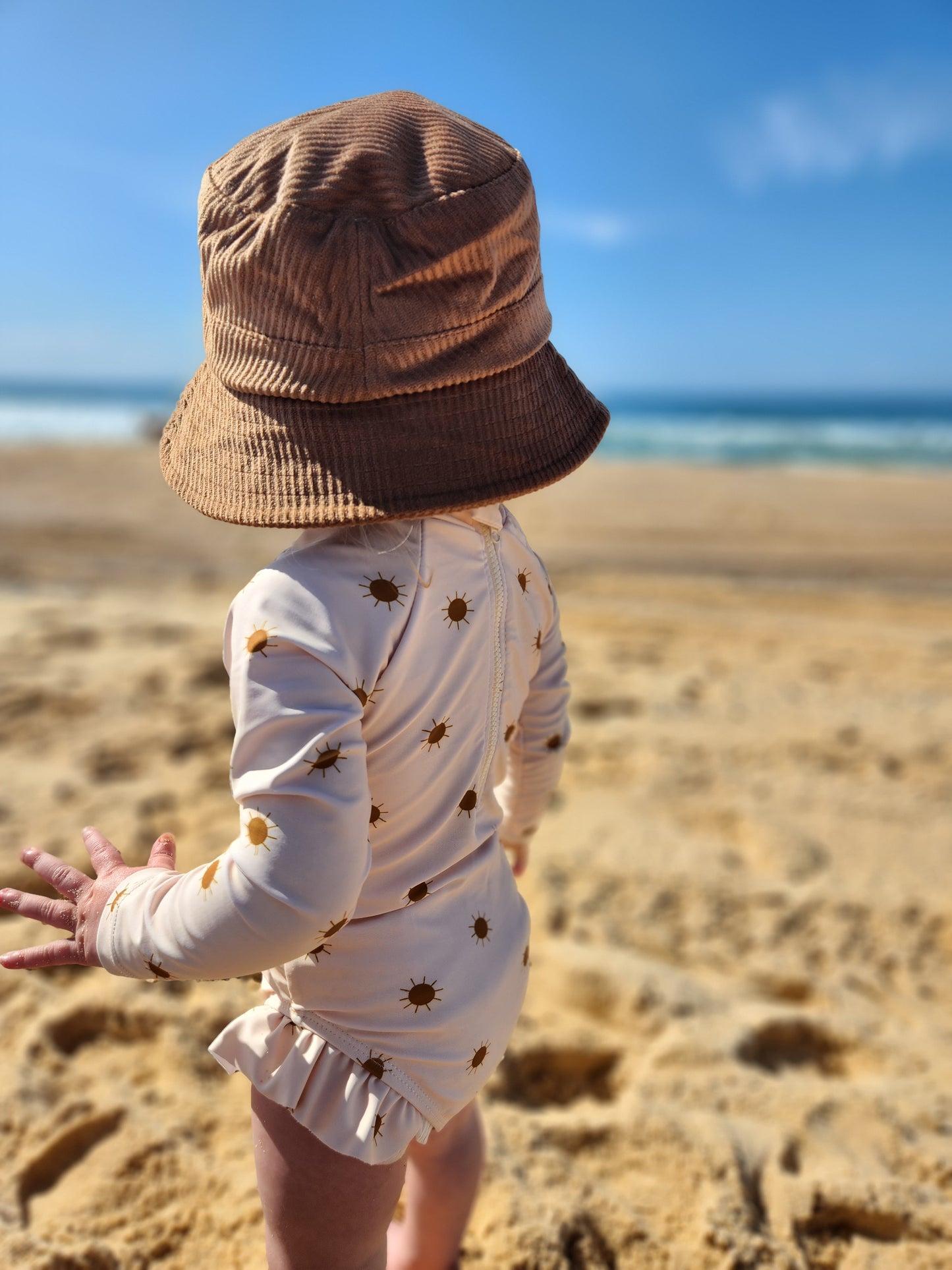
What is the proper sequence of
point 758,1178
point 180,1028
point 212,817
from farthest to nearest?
point 212,817, point 180,1028, point 758,1178

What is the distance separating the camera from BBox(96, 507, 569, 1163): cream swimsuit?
2.82 ft

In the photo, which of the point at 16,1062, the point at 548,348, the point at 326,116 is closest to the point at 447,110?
the point at 326,116

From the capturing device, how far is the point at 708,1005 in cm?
200

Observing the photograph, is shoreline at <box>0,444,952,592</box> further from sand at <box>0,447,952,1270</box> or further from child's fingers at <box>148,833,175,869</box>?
child's fingers at <box>148,833,175,869</box>

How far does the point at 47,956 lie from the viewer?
94cm

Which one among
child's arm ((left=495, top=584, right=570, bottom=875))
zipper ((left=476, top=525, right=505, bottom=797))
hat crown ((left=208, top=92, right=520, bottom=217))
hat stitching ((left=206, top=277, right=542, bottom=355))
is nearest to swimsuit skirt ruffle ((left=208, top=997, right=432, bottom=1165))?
zipper ((left=476, top=525, right=505, bottom=797))

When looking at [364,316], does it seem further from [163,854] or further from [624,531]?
[624,531]

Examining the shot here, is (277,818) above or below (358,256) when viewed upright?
below

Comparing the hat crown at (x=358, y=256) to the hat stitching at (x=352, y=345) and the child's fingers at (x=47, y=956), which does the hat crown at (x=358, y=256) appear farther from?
the child's fingers at (x=47, y=956)

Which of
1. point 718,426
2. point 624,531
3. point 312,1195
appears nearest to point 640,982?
point 312,1195

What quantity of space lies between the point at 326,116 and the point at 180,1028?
1.62 meters

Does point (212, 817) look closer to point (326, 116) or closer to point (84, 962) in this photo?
point (84, 962)

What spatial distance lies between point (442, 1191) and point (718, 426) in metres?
29.8

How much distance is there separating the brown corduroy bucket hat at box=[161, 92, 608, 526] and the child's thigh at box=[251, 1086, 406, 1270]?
0.67 metres
